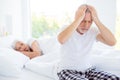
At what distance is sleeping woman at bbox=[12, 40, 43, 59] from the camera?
203 centimetres

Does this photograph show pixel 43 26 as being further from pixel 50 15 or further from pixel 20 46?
pixel 20 46

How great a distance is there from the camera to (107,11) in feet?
9.24

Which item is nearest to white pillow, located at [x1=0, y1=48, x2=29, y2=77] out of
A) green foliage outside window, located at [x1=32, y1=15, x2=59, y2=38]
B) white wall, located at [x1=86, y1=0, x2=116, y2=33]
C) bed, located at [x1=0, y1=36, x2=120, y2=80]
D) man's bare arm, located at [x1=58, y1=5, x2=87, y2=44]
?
bed, located at [x1=0, y1=36, x2=120, y2=80]

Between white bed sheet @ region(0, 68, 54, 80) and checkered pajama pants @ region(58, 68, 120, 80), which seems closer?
checkered pajama pants @ region(58, 68, 120, 80)

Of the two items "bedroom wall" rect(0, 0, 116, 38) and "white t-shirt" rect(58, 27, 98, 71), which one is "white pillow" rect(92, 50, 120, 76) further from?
"bedroom wall" rect(0, 0, 116, 38)

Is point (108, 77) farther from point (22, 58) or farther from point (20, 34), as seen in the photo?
point (20, 34)

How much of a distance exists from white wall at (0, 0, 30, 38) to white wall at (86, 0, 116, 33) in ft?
3.12

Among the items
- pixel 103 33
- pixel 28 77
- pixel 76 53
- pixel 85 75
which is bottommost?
pixel 28 77

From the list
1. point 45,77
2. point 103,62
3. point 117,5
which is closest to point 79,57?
point 103,62

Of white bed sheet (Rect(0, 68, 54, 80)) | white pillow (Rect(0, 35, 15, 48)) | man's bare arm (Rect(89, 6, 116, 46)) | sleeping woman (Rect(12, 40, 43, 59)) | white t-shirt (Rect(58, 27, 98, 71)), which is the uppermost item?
man's bare arm (Rect(89, 6, 116, 46))

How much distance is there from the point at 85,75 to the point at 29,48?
3.17 ft

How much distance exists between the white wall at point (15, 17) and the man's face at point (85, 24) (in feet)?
4.34

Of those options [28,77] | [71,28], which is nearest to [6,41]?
[28,77]

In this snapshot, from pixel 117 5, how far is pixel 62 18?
818mm
